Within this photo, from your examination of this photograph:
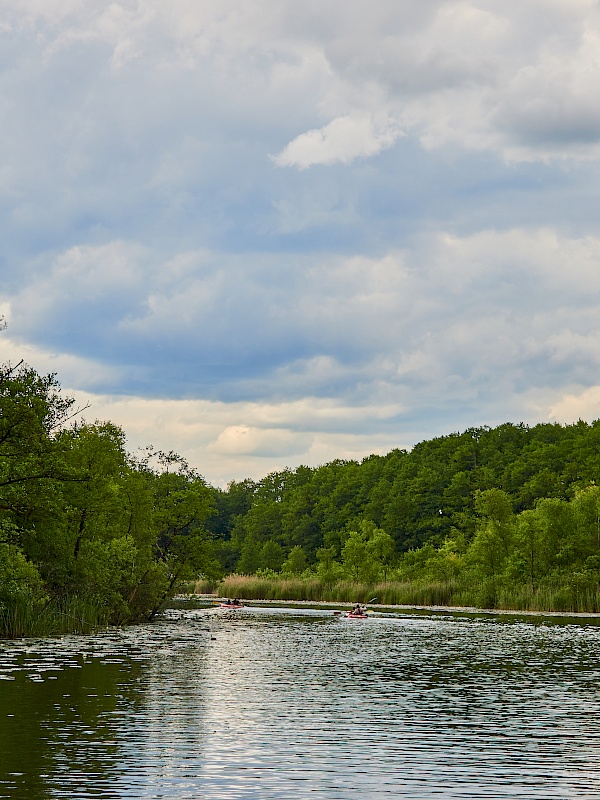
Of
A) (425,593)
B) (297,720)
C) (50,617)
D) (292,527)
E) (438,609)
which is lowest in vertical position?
(438,609)

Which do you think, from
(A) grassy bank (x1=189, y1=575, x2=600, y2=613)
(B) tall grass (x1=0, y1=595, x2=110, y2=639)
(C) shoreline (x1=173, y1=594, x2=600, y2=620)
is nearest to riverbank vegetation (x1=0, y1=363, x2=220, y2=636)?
(B) tall grass (x1=0, y1=595, x2=110, y2=639)

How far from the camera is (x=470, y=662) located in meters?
37.5

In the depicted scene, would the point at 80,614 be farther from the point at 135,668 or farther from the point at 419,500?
the point at 419,500

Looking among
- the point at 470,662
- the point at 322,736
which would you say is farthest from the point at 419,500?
the point at 322,736

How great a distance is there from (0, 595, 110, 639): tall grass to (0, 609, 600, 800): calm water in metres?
2.62

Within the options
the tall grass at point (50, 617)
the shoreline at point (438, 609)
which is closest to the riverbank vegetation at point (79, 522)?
the tall grass at point (50, 617)

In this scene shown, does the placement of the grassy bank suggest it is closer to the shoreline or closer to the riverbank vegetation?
the shoreline

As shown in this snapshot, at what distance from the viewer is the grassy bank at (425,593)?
244 feet

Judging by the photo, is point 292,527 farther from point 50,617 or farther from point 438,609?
point 50,617

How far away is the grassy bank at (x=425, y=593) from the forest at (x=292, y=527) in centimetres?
15

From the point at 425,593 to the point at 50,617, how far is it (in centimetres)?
4558

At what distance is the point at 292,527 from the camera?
178 meters

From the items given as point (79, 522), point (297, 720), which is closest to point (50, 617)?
point (79, 522)

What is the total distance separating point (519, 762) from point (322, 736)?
4284mm
